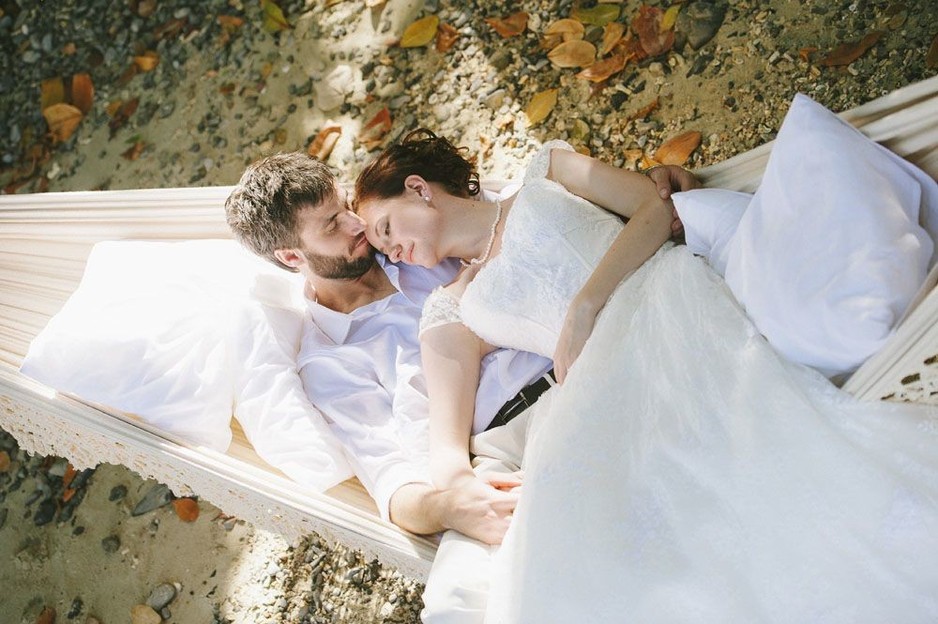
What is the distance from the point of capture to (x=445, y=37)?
2828 mm

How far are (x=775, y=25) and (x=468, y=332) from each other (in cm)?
128

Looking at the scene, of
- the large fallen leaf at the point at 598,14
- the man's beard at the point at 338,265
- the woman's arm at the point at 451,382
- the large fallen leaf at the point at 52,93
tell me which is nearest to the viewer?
the woman's arm at the point at 451,382

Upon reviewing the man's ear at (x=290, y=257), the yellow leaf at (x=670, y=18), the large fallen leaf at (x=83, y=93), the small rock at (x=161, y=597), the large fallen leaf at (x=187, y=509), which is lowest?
the small rock at (x=161, y=597)

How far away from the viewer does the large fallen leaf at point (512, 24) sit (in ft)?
8.77

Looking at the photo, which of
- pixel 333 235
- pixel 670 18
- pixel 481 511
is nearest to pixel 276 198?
pixel 333 235

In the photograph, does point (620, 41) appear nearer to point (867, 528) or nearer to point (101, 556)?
point (867, 528)

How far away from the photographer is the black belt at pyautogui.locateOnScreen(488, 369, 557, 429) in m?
1.83

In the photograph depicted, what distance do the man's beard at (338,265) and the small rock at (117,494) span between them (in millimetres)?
1085

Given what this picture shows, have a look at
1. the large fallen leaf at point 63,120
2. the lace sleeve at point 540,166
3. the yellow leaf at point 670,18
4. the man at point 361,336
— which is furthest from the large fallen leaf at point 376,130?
the large fallen leaf at point 63,120

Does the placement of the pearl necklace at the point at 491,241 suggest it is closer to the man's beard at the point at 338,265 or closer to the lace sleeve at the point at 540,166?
the lace sleeve at the point at 540,166

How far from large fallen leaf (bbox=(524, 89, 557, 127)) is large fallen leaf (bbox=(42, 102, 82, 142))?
202 centimetres

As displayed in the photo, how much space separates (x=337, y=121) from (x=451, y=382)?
4.82 feet

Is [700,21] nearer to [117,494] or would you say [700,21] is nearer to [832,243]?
[832,243]

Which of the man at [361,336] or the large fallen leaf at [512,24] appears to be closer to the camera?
the man at [361,336]
